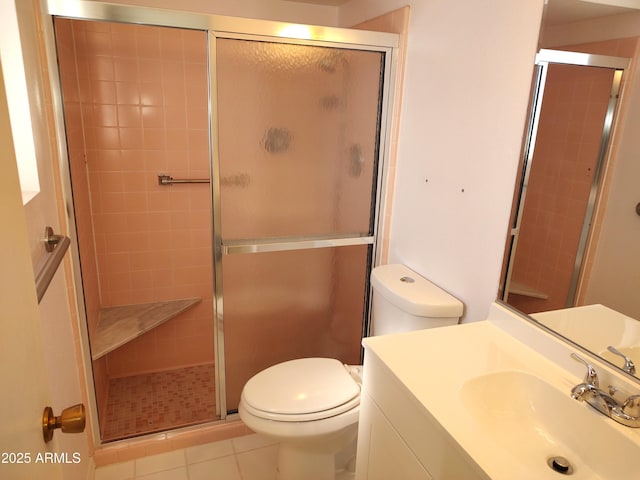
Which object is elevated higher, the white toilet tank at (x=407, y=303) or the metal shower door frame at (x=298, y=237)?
the metal shower door frame at (x=298, y=237)

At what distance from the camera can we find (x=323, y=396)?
1.59 m

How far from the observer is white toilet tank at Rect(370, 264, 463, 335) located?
155 centimetres

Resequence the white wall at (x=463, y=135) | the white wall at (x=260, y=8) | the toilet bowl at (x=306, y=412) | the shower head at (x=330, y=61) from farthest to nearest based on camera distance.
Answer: the white wall at (x=260, y=8) → the shower head at (x=330, y=61) → the toilet bowl at (x=306, y=412) → the white wall at (x=463, y=135)

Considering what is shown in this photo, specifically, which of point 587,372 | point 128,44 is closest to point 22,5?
point 128,44

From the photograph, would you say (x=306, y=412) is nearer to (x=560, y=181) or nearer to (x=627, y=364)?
(x=627, y=364)

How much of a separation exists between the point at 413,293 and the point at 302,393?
56 cm

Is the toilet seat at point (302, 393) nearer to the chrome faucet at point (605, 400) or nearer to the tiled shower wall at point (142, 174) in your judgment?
the chrome faucet at point (605, 400)

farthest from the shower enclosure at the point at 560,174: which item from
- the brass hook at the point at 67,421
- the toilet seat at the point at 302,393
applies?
the brass hook at the point at 67,421

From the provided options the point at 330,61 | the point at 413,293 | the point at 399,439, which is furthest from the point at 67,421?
the point at 330,61

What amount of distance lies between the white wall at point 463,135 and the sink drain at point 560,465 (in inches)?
21.8

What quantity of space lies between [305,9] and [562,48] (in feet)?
5.27

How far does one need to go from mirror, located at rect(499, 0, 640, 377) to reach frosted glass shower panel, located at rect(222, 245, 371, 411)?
89 centimetres

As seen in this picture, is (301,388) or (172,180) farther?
(172,180)

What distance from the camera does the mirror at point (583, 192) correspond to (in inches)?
41.4
